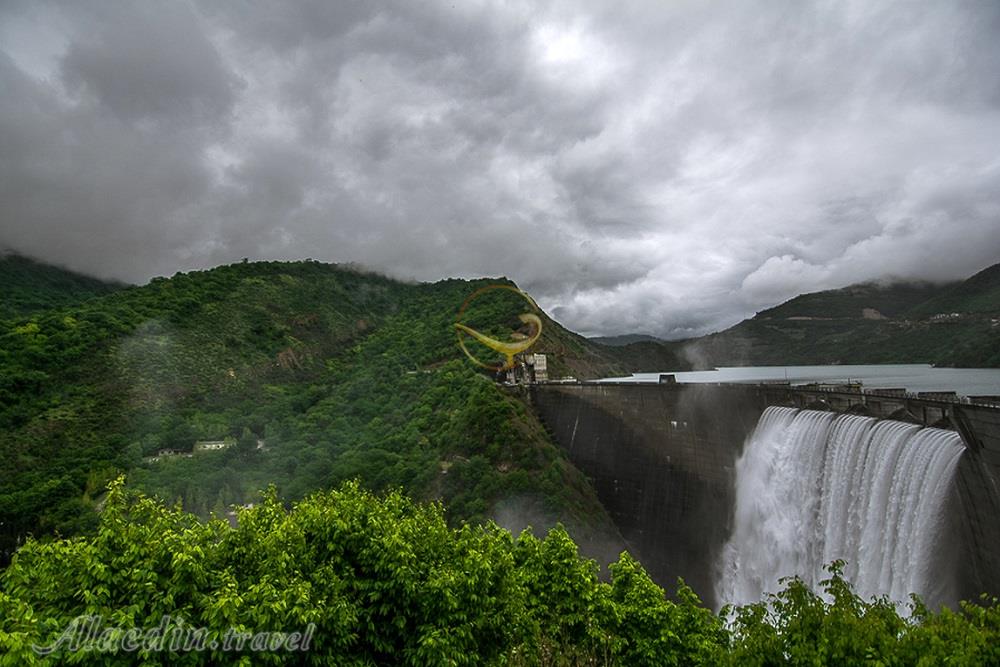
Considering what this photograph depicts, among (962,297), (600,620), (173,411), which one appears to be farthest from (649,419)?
(962,297)

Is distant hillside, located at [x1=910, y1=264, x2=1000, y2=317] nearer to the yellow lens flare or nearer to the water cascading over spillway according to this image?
the yellow lens flare

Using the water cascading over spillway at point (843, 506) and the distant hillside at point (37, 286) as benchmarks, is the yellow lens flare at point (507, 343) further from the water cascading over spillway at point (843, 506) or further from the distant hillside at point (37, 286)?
the distant hillside at point (37, 286)

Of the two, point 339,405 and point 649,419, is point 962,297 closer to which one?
point 649,419

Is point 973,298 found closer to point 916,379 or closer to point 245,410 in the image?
point 916,379

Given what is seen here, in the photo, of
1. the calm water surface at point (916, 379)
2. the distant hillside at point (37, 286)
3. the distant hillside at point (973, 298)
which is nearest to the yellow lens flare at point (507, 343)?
the calm water surface at point (916, 379)

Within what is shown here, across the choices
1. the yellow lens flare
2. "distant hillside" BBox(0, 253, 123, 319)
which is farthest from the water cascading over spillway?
"distant hillside" BBox(0, 253, 123, 319)

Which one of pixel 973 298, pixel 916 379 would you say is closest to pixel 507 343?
pixel 916 379
